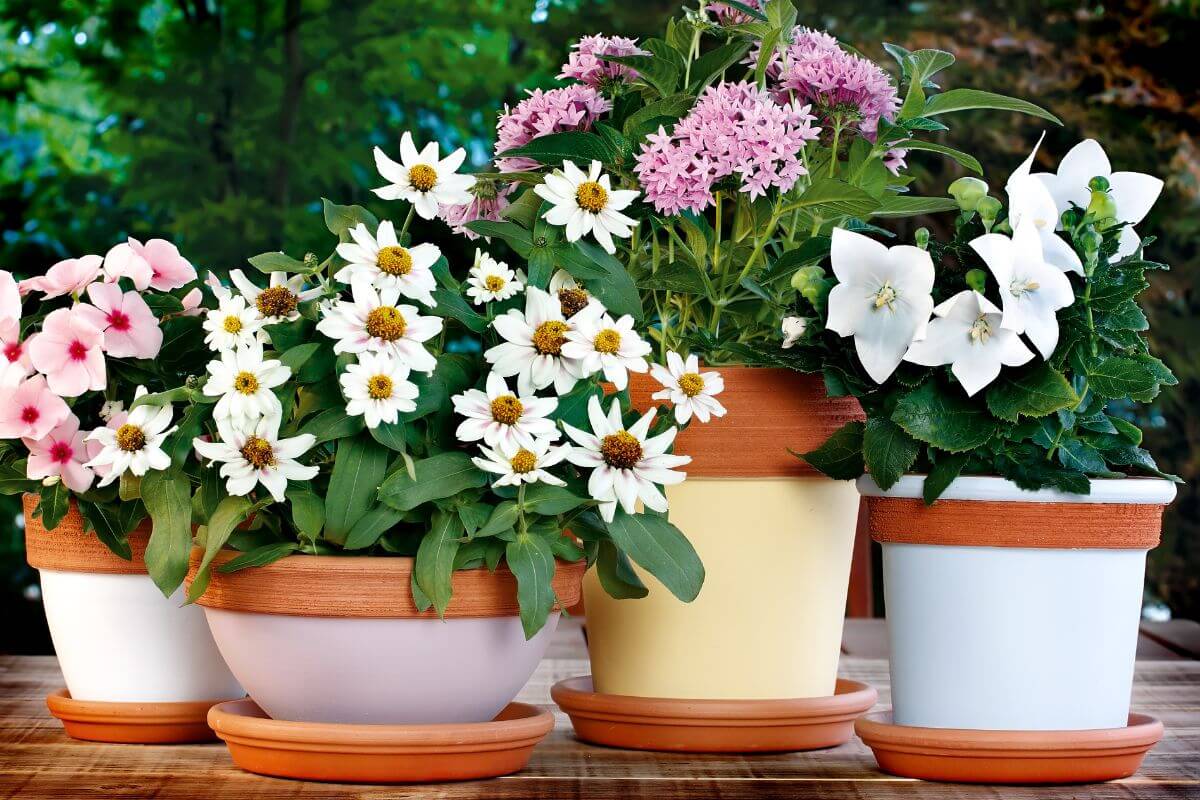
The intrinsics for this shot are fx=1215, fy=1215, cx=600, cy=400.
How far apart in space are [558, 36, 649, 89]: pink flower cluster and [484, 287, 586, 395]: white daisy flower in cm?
26

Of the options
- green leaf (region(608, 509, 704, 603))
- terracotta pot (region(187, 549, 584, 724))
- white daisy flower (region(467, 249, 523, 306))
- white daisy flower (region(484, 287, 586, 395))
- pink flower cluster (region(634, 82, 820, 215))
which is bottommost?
terracotta pot (region(187, 549, 584, 724))

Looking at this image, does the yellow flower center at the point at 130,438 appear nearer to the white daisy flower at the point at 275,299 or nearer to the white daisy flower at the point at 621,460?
the white daisy flower at the point at 275,299

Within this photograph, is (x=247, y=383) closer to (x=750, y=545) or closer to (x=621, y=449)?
(x=621, y=449)

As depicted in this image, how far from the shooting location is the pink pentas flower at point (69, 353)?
0.77 m

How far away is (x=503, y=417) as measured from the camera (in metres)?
0.68

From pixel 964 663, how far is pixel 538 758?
287 mm

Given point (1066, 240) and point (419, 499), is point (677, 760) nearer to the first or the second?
point (419, 499)

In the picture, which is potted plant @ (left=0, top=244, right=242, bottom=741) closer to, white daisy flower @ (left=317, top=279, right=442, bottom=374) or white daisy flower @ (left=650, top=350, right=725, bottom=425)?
white daisy flower @ (left=317, top=279, right=442, bottom=374)

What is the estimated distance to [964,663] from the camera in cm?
76

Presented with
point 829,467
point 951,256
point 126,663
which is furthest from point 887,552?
point 126,663

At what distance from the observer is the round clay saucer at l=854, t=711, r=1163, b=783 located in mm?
742

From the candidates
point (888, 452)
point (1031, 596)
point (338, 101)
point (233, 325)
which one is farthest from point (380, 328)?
point (338, 101)

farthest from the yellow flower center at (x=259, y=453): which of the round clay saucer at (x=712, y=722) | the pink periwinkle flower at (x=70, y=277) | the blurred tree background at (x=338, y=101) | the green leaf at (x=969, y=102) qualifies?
the blurred tree background at (x=338, y=101)

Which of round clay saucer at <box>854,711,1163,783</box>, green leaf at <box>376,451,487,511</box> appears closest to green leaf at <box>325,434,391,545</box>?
green leaf at <box>376,451,487,511</box>
